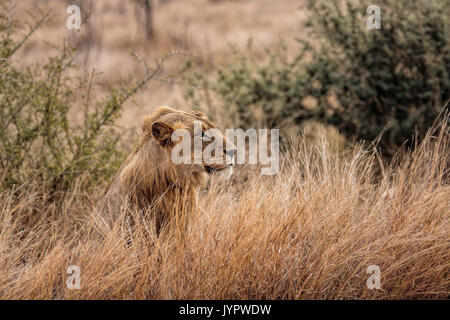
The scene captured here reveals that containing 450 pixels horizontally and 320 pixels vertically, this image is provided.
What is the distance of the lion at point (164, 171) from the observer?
10.5 feet

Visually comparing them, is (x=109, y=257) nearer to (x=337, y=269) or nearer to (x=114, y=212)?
(x=114, y=212)

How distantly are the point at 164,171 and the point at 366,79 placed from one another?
4495 millimetres

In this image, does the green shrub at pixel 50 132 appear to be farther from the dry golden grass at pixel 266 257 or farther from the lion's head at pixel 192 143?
the lion's head at pixel 192 143

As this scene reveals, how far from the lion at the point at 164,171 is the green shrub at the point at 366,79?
3.31 metres

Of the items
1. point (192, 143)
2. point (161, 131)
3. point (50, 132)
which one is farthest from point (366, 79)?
point (161, 131)

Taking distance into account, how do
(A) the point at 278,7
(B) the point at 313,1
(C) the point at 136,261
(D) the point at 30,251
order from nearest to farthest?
(C) the point at 136,261 < (D) the point at 30,251 < (B) the point at 313,1 < (A) the point at 278,7

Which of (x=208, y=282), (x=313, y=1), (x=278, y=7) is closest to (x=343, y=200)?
(x=208, y=282)

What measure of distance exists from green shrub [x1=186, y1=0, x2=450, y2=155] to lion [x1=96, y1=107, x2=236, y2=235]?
3.31 metres

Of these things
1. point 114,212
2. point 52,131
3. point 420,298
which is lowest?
point 420,298

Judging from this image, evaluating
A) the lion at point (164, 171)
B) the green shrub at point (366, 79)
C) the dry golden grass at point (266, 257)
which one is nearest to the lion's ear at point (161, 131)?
the lion at point (164, 171)

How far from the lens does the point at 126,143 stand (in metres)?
6.05

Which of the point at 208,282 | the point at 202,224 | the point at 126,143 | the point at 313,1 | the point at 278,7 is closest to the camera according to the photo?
the point at 208,282

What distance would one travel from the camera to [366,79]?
6.98 metres

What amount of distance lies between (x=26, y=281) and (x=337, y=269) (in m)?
1.88
